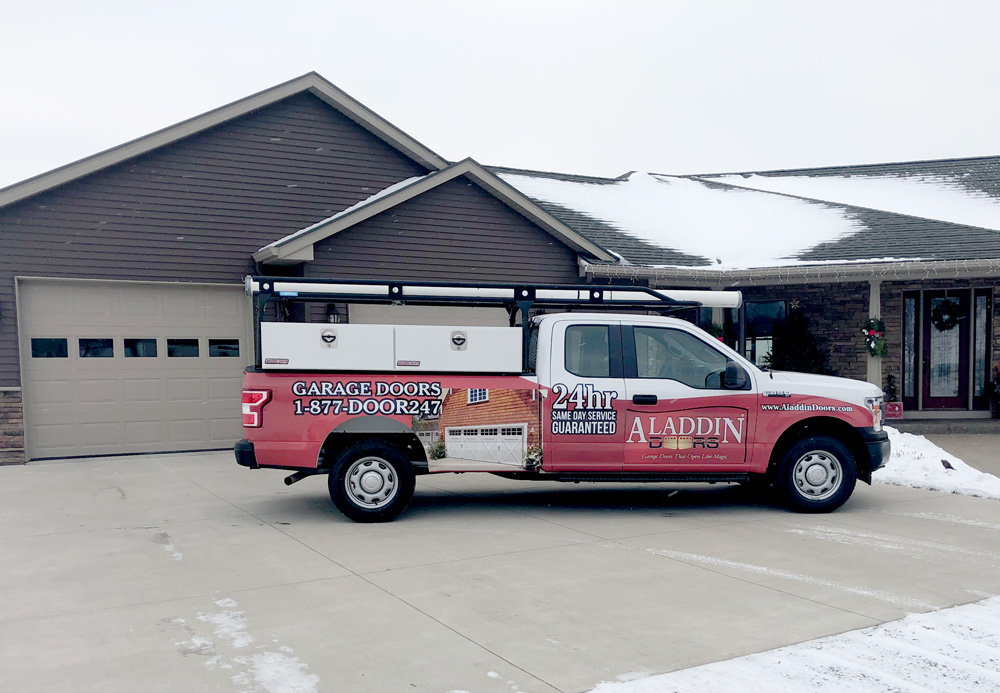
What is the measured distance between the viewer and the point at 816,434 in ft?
26.4

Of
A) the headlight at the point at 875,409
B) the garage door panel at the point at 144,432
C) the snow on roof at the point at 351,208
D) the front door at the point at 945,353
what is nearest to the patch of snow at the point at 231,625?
the headlight at the point at 875,409

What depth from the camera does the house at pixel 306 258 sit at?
1189 centimetres

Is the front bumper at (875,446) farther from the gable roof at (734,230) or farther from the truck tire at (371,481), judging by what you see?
the gable roof at (734,230)

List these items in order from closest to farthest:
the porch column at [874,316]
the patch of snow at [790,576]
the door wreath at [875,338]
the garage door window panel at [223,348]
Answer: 1. the patch of snow at [790,576]
2. the garage door window panel at [223,348]
3. the door wreath at [875,338]
4. the porch column at [874,316]

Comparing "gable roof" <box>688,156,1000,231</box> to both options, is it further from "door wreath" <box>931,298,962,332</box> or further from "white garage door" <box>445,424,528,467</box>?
"white garage door" <box>445,424,528,467</box>

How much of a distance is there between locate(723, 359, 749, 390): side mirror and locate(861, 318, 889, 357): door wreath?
24.7 feet

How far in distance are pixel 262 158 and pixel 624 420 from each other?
826 cm

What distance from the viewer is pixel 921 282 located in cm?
1539

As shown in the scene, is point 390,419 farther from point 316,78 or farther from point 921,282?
point 921,282

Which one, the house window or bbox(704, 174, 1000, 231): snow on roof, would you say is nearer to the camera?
bbox(704, 174, 1000, 231): snow on roof

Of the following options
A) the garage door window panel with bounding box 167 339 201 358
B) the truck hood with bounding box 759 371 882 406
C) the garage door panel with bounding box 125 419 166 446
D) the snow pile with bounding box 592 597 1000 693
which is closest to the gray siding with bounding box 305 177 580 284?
the garage door window panel with bounding box 167 339 201 358

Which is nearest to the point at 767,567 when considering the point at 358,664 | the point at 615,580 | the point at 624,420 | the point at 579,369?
the point at 615,580

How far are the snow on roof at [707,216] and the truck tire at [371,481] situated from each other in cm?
891

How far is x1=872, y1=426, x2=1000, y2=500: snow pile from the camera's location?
9305 millimetres
